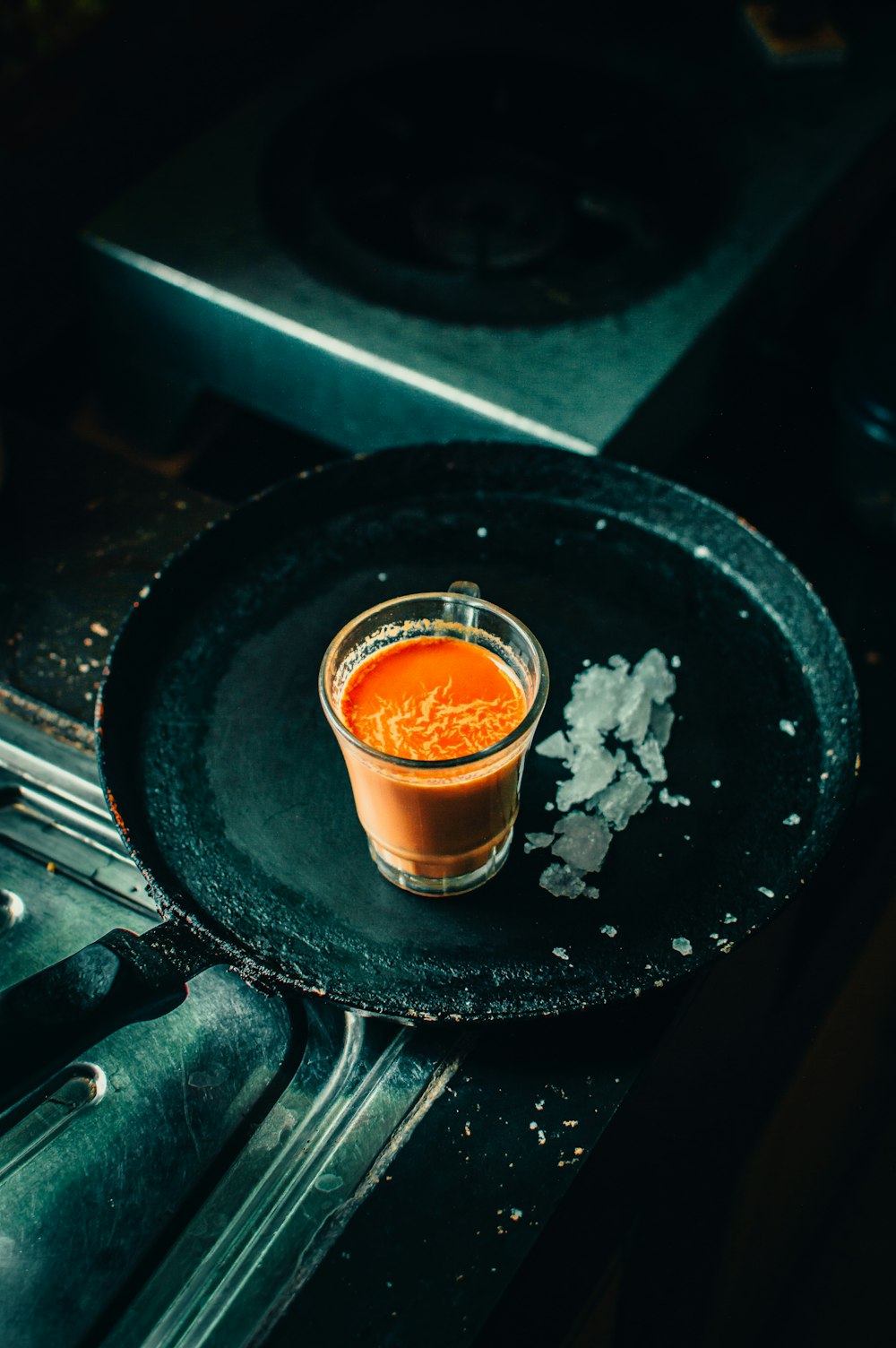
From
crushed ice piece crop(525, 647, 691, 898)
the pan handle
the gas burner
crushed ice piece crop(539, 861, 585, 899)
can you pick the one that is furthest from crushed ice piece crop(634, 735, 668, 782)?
the gas burner

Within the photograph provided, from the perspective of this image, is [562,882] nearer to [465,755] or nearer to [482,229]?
[465,755]

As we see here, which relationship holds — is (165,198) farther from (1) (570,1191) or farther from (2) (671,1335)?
(2) (671,1335)

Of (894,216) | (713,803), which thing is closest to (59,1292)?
(713,803)

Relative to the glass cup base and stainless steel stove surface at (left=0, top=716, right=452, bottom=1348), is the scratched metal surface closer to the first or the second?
stainless steel stove surface at (left=0, top=716, right=452, bottom=1348)

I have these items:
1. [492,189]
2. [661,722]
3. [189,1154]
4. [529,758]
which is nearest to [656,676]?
[661,722]

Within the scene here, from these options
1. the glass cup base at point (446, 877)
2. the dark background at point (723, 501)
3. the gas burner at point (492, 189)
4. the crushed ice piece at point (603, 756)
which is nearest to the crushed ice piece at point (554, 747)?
the crushed ice piece at point (603, 756)

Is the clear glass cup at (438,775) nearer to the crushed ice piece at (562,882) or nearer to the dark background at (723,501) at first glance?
the crushed ice piece at (562,882)
